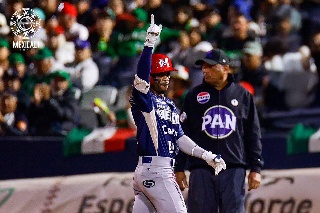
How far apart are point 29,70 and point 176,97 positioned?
8.44 ft

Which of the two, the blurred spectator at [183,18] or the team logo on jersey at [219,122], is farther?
the blurred spectator at [183,18]

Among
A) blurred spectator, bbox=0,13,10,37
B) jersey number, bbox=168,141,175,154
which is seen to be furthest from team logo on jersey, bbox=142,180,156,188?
blurred spectator, bbox=0,13,10,37

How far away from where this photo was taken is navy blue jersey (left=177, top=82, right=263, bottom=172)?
760cm

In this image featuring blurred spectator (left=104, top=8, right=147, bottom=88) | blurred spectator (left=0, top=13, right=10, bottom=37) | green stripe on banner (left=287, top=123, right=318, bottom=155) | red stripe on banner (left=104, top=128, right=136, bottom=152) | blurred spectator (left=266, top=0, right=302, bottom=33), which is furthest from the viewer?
blurred spectator (left=266, top=0, right=302, bottom=33)

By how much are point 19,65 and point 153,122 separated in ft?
17.7

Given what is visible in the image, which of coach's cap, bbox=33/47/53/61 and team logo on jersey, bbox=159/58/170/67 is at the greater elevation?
team logo on jersey, bbox=159/58/170/67

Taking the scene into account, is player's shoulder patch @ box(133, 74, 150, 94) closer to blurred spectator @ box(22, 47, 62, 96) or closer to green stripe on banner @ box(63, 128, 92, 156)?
green stripe on banner @ box(63, 128, 92, 156)

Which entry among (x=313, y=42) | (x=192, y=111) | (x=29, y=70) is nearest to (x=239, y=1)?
(x=313, y=42)

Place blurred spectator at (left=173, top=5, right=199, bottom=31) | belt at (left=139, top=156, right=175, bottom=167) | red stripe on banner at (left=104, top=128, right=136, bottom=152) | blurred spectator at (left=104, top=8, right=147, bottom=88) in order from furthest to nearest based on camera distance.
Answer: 1. blurred spectator at (left=173, top=5, right=199, bottom=31)
2. blurred spectator at (left=104, top=8, right=147, bottom=88)
3. red stripe on banner at (left=104, top=128, right=136, bottom=152)
4. belt at (left=139, top=156, right=175, bottom=167)

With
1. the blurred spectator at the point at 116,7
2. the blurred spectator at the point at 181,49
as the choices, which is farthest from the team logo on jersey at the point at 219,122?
the blurred spectator at the point at 116,7

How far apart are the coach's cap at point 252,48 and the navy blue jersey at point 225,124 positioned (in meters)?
3.50

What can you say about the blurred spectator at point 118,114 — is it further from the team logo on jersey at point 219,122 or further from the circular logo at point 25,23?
the team logo on jersey at point 219,122

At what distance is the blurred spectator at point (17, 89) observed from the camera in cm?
1089

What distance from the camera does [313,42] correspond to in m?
11.5
